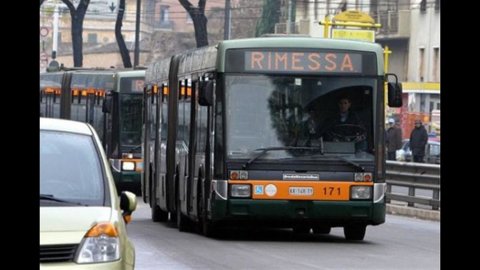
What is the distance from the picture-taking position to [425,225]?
941 inches

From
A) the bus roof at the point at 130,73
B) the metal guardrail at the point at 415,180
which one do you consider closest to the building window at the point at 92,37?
the bus roof at the point at 130,73

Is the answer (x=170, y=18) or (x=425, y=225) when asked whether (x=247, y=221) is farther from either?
→ (x=170, y=18)

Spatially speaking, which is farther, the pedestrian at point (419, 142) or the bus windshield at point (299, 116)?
the pedestrian at point (419, 142)

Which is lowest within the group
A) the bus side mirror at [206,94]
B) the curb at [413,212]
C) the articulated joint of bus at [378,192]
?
the curb at [413,212]

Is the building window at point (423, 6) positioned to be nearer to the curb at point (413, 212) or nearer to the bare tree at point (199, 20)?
the bare tree at point (199, 20)

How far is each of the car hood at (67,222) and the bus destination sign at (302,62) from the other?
916 cm

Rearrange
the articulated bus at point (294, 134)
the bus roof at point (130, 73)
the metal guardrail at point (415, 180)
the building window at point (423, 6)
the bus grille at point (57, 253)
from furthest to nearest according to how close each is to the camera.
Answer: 1. the building window at point (423, 6)
2. the bus roof at point (130, 73)
3. the metal guardrail at point (415, 180)
4. the articulated bus at point (294, 134)
5. the bus grille at point (57, 253)

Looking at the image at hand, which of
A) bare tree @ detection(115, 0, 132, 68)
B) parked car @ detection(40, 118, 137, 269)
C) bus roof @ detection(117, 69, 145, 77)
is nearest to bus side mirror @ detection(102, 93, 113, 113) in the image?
bus roof @ detection(117, 69, 145, 77)

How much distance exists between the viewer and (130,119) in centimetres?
3416

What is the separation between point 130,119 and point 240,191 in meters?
15.8

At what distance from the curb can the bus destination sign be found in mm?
6832

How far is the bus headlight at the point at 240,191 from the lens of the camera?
18547mm

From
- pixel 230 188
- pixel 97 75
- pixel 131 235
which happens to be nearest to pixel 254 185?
pixel 230 188
